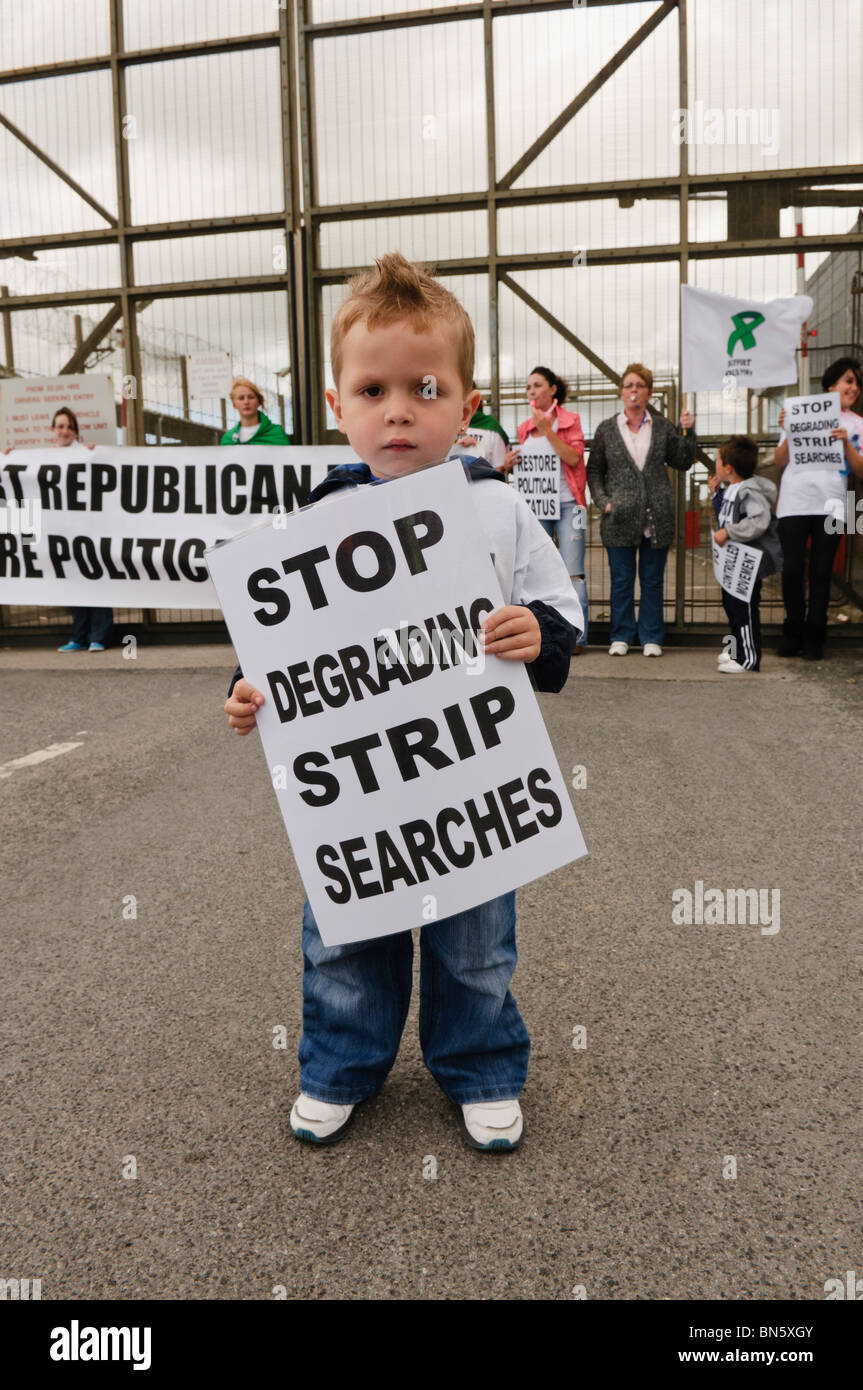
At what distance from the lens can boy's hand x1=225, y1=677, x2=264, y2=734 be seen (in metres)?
2.11

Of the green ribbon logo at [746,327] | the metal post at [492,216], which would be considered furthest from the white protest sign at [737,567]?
the metal post at [492,216]

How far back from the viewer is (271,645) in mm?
2100

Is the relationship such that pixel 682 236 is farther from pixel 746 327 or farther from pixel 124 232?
pixel 124 232

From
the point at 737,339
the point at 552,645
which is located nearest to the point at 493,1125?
the point at 552,645

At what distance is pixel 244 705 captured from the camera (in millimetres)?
2115

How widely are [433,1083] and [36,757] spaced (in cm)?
367

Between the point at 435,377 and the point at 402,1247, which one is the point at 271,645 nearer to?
the point at 435,377

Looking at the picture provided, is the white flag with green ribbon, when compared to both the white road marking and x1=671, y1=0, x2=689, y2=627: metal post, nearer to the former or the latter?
x1=671, y1=0, x2=689, y2=627: metal post

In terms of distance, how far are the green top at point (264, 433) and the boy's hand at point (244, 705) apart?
6.98 meters

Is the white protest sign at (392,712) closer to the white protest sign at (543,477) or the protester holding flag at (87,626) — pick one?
the white protest sign at (543,477)

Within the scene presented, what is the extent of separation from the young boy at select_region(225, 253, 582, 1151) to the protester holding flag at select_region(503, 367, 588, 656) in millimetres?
5995

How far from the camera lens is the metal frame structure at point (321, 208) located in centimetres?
840

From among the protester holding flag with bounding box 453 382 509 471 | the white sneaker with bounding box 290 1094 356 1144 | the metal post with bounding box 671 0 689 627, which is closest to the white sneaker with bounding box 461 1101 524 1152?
the white sneaker with bounding box 290 1094 356 1144
